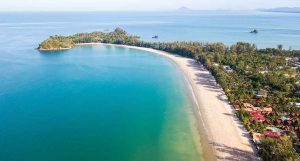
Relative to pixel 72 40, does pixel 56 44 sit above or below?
below

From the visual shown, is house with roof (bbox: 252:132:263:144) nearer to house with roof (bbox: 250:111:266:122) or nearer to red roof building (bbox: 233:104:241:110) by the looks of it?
house with roof (bbox: 250:111:266:122)

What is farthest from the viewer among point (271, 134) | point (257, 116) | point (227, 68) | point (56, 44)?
point (56, 44)

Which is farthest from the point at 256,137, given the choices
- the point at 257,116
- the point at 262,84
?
the point at 262,84

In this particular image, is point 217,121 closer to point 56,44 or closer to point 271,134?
point 271,134

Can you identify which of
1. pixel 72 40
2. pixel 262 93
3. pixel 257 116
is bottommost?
pixel 257 116

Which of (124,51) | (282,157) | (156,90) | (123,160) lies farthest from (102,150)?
(124,51)

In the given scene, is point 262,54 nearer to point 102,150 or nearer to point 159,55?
point 159,55

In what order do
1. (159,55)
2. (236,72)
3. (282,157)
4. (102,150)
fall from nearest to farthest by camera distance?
1. (282,157)
2. (102,150)
3. (236,72)
4. (159,55)
